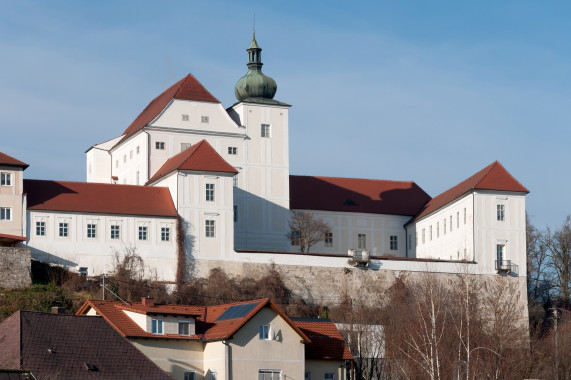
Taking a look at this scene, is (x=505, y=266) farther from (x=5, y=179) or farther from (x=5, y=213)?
(x=5, y=179)

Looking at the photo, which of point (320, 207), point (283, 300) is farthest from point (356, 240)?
point (283, 300)

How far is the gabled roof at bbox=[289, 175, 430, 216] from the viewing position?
3780 inches

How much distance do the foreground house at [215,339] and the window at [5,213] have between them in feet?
69.2

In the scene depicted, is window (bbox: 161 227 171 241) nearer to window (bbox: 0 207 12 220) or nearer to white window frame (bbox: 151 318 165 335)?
window (bbox: 0 207 12 220)

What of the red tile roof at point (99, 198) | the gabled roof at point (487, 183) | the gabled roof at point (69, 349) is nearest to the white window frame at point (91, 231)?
the red tile roof at point (99, 198)

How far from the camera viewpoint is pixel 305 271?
81.7m

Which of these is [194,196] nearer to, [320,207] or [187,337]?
[320,207]

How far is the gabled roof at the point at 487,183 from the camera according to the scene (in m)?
87.4

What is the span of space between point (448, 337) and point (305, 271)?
14.7 meters

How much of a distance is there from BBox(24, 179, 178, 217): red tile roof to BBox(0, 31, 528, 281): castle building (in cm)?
8

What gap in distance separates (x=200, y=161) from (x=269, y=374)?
28200mm

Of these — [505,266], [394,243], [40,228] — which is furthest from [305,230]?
[40,228]

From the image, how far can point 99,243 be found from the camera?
7762cm

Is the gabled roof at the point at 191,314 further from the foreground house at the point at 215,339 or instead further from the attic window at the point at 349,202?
the attic window at the point at 349,202
